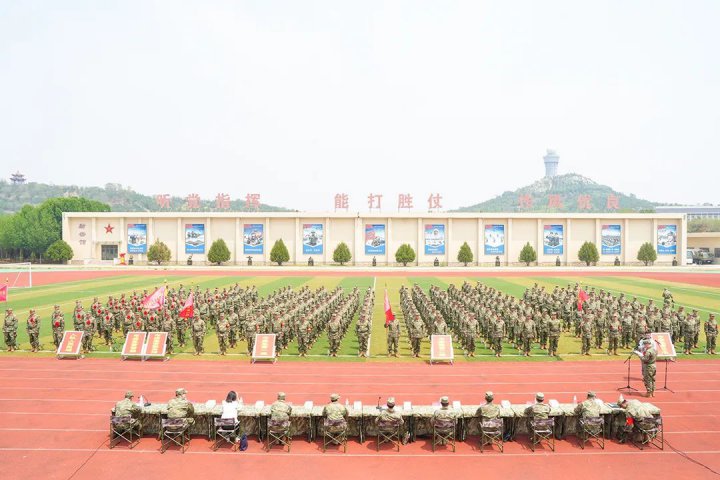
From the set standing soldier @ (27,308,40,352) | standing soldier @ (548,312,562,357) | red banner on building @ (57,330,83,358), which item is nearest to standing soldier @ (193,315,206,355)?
red banner on building @ (57,330,83,358)

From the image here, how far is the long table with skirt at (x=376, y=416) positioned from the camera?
1047 centimetres

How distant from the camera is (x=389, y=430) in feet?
33.3

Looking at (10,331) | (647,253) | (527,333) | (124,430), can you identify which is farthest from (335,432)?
(647,253)

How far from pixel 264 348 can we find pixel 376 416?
7638mm

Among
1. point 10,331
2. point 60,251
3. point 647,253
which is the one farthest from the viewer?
point 60,251

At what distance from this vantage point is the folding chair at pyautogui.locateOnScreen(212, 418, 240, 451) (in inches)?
403

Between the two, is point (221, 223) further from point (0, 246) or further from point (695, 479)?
point (695, 479)

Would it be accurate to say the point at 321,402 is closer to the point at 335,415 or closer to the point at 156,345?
the point at 335,415

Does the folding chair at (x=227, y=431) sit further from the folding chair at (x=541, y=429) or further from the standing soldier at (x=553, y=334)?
the standing soldier at (x=553, y=334)

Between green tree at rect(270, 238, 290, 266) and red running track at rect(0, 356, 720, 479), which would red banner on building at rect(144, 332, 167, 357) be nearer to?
red running track at rect(0, 356, 720, 479)

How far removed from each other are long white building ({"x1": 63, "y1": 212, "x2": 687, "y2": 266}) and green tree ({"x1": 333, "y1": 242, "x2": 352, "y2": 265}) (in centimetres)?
264

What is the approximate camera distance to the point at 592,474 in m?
9.01

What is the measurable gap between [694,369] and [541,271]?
137ft

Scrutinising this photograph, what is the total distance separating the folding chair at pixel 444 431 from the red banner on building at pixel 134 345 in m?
11.6
